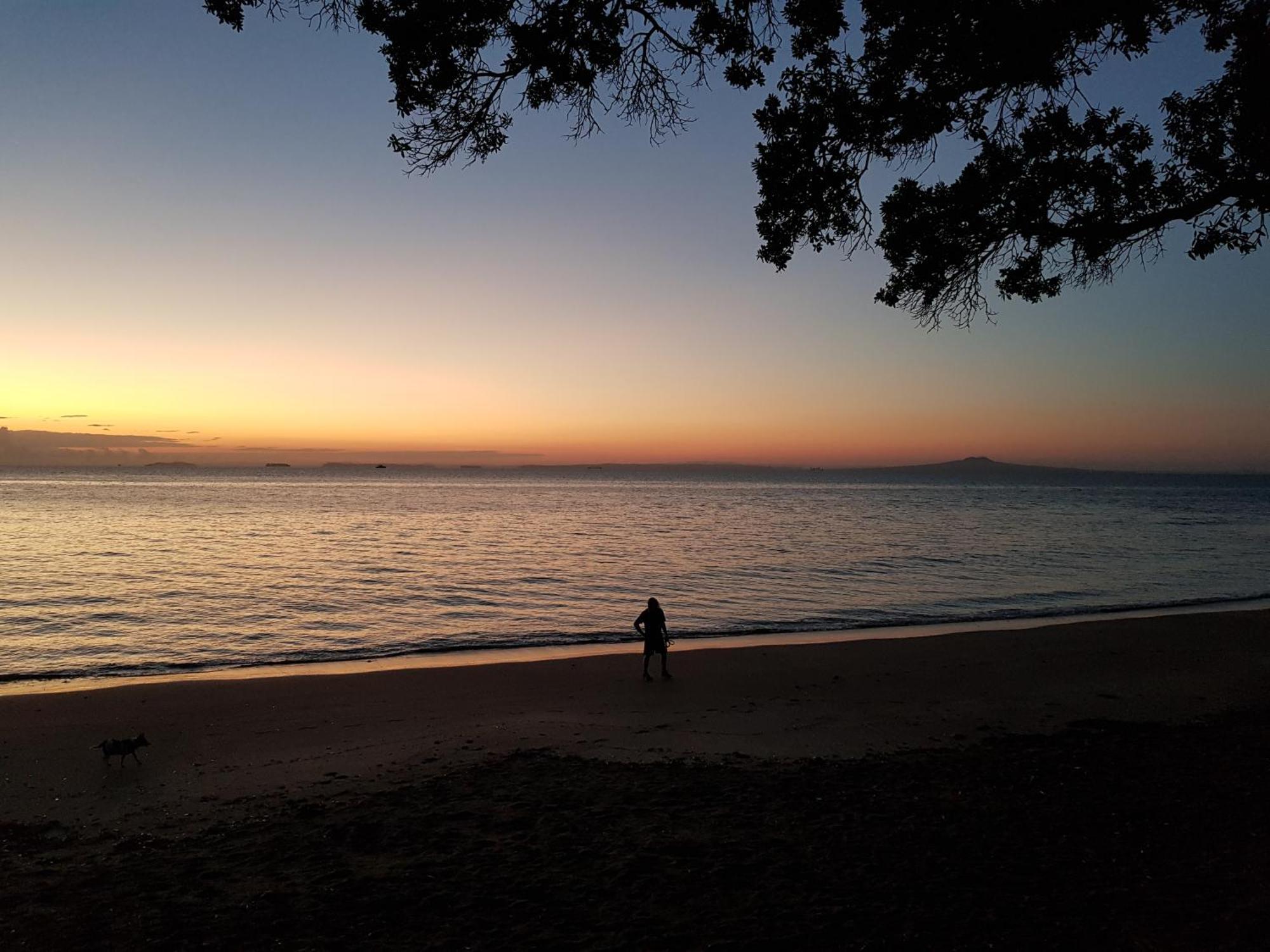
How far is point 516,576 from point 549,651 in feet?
44.5

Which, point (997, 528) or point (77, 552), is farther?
point (997, 528)

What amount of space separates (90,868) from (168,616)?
17.9 metres

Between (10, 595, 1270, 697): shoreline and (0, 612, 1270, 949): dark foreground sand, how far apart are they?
1940mm

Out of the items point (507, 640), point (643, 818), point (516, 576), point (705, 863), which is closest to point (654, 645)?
point (507, 640)

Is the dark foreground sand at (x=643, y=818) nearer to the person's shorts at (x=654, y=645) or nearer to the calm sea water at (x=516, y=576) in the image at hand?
the person's shorts at (x=654, y=645)

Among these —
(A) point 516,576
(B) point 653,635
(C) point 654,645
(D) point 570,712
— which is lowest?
(A) point 516,576

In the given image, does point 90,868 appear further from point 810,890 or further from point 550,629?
point 550,629

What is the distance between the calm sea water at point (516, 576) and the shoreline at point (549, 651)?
495mm

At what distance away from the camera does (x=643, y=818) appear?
7.24m

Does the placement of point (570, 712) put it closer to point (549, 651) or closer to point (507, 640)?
Answer: point (549, 651)

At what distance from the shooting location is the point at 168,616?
21.9m

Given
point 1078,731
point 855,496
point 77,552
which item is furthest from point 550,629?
point 855,496

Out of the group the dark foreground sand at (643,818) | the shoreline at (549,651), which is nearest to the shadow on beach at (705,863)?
the dark foreground sand at (643,818)

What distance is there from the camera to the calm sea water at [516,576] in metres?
20.0
